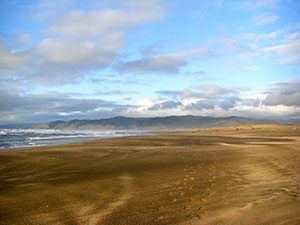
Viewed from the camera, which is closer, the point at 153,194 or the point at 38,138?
the point at 153,194

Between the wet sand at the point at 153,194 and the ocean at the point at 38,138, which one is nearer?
the wet sand at the point at 153,194

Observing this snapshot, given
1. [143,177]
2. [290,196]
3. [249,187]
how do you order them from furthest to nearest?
[143,177], [249,187], [290,196]

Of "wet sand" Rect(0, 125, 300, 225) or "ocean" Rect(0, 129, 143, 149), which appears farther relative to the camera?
"ocean" Rect(0, 129, 143, 149)

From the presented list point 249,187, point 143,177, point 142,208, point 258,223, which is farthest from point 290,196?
point 143,177

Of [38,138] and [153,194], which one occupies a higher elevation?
[38,138]

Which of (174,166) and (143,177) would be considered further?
(174,166)

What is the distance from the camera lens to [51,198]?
10.8 metres

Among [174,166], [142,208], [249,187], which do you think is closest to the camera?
[142,208]

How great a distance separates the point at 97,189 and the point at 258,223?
6495 millimetres

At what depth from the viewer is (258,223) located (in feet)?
25.6

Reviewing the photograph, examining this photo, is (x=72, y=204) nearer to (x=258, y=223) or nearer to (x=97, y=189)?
(x=97, y=189)

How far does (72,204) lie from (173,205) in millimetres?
3263

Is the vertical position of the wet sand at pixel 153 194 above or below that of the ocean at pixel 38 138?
below

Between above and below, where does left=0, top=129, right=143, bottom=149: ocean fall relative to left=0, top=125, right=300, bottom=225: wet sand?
above
